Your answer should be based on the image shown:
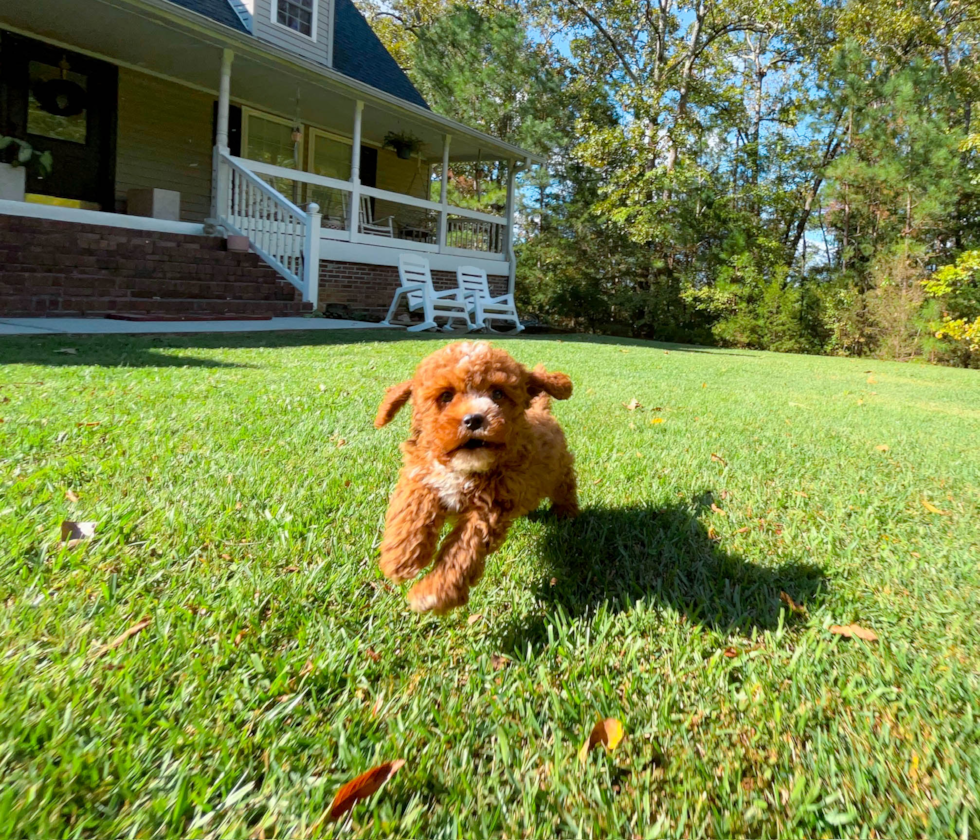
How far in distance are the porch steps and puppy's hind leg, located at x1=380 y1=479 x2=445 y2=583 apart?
7939 mm

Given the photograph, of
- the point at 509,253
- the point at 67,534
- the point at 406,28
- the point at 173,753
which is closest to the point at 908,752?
the point at 173,753

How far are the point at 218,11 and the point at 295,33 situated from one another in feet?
5.30

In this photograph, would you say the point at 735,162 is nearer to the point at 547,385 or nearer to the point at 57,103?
the point at 57,103

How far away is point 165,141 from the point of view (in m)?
12.8

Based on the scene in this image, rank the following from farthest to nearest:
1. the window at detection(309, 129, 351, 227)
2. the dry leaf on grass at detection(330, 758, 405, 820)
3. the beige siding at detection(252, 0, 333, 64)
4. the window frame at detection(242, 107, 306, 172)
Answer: the window at detection(309, 129, 351, 227) → the window frame at detection(242, 107, 306, 172) → the beige siding at detection(252, 0, 333, 64) → the dry leaf on grass at detection(330, 758, 405, 820)

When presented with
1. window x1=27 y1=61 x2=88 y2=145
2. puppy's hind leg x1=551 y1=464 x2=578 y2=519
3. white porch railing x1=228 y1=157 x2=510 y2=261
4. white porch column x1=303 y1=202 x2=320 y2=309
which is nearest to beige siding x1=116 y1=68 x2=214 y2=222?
window x1=27 y1=61 x2=88 y2=145

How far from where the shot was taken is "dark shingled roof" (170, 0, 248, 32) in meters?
12.1

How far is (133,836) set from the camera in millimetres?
1023

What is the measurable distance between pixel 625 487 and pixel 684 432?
58.4 inches

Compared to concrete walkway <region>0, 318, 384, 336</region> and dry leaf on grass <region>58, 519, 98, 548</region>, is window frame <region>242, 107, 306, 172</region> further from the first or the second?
dry leaf on grass <region>58, 519, 98, 548</region>

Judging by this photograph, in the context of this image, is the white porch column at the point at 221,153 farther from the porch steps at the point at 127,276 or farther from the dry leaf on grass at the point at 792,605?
the dry leaf on grass at the point at 792,605

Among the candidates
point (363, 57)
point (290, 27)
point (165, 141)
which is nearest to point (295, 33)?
point (290, 27)

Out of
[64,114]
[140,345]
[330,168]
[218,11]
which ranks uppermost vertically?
[218,11]

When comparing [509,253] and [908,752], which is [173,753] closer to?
A: [908,752]
